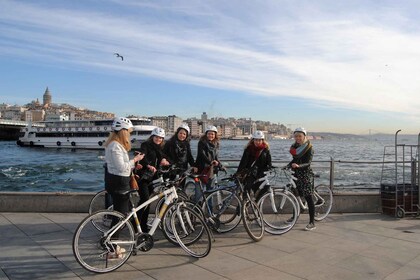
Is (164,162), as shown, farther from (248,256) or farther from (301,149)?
(301,149)

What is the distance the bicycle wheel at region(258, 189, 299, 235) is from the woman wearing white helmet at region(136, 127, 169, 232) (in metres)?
1.89

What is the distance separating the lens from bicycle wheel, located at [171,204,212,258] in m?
5.27

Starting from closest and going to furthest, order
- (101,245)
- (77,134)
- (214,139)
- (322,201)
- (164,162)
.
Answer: (101,245)
(164,162)
(214,139)
(322,201)
(77,134)

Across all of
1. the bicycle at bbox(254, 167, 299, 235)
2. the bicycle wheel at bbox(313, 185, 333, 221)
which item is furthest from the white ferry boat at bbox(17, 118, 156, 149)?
the bicycle at bbox(254, 167, 299, 235)

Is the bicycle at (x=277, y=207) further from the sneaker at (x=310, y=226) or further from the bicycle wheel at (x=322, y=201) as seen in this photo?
the bicycle wheel at (x=322, y=201)

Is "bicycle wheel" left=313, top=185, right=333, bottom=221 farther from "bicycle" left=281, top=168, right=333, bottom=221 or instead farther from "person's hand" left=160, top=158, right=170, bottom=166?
"person's hand" left=160, top=158, right=170, bottom=166

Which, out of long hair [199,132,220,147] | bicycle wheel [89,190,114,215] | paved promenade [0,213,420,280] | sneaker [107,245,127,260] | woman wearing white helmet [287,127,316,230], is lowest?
paved promenade [0,213,420,280]

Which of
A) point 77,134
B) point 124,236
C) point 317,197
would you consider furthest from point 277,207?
point 77,134

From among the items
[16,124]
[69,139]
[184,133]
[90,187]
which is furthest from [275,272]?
[16,124]

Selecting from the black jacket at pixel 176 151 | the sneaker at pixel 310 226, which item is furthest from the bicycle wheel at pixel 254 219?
the black jacket at pixel 176 151

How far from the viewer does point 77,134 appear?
74000mm

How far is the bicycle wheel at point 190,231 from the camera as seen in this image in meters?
5.27

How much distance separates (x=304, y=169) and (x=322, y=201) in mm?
1107

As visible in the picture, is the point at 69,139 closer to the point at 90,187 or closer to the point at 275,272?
the point at 90,187
